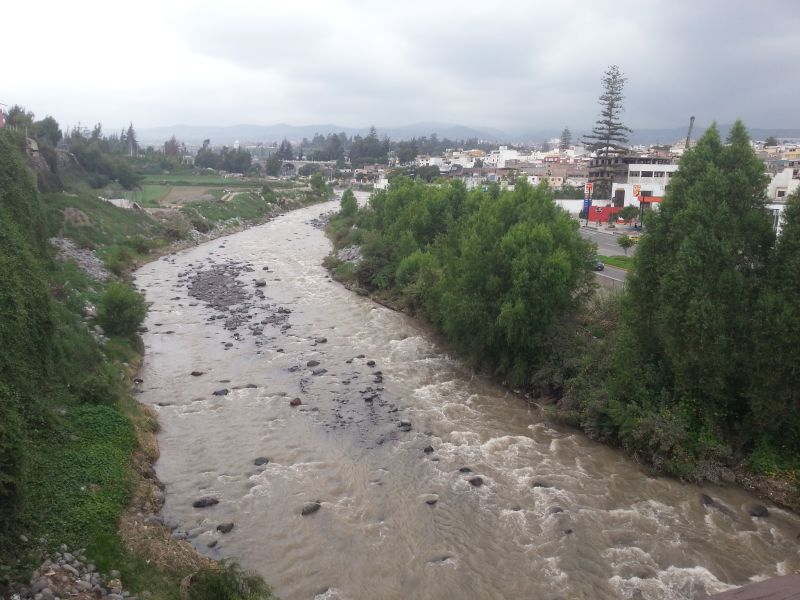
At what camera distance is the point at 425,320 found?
31000 mm

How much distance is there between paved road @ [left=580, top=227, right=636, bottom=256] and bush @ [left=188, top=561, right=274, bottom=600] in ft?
95.1

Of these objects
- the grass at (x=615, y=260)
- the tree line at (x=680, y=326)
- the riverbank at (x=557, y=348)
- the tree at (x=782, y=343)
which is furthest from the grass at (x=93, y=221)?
the tree at (x=782, y=343)

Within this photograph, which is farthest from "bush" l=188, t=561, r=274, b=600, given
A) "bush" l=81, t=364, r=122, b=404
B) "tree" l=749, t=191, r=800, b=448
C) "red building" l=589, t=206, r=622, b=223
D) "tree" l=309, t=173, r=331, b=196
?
"tree" l=309, t=173, r=331, b=196

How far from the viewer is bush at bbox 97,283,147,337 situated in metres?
25.2

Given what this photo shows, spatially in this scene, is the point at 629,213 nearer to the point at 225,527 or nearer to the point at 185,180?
the point at 225,527

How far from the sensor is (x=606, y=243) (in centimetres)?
4569

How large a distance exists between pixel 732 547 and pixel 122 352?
71.2 ft

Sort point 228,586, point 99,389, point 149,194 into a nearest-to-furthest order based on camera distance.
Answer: point 228,586, point 99,389, point 149,194

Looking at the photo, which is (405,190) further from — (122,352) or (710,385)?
Result: (710,385)

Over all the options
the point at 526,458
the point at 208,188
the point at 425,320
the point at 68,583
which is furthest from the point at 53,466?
the point at 208,188

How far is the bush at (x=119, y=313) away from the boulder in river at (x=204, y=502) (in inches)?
506

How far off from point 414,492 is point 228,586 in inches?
249

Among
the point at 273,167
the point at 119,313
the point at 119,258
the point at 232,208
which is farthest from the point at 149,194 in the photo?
the point at 119,313

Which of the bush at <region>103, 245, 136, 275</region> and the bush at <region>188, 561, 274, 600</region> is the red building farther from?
the bush at <region>188, 561, 274, 600</region>
